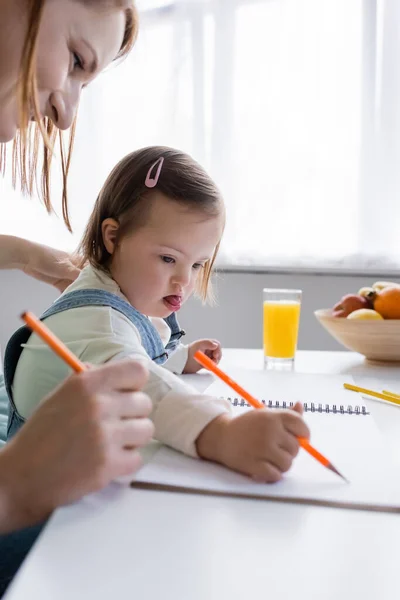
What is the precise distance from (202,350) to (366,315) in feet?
1.09

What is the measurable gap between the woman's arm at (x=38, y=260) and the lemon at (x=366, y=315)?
55 cm

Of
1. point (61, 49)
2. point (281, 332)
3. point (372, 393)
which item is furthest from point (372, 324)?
point (61, 49)

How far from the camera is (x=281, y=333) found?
4.29ft

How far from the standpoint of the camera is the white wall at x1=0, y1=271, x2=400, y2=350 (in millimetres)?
2678

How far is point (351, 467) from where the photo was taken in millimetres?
608

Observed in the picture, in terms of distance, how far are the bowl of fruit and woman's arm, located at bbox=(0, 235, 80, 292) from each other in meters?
0.52

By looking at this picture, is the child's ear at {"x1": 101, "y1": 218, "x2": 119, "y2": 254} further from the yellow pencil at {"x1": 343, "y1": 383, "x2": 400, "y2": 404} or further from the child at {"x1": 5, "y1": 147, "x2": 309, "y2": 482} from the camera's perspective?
the yellow pencil at {"x1": 343, "y1": 383, "x2": 400, "y2": 404}

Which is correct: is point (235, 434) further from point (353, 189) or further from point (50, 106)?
point (353, 189)

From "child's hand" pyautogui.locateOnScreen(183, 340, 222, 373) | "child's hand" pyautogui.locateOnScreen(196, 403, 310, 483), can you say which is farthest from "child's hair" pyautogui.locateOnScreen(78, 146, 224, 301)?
"child's hand" pyautogui.locateOnScreen(196, 403, 310, 483)

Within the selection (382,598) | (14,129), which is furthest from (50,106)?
(382,598)

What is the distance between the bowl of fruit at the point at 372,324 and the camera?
1.25 metres

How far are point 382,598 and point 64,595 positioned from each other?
182 mm

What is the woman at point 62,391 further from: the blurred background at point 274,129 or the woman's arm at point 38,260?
the blurred background at point 274,129

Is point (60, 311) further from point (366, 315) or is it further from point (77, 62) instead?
point (366, 315)
